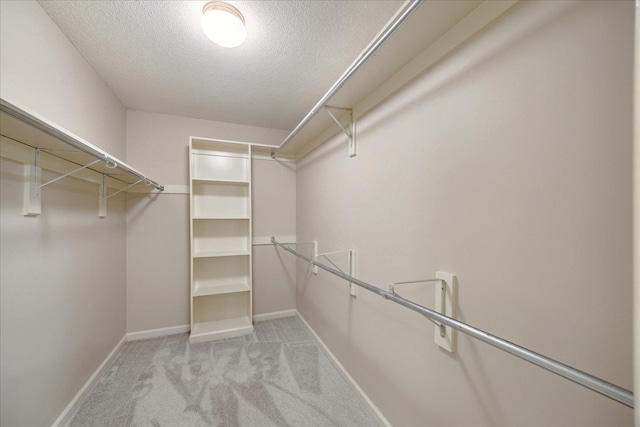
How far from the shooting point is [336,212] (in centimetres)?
196

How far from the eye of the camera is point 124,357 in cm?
211

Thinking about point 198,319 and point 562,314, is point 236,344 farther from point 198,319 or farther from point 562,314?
point 562,314

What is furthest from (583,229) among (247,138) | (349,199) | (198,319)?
(198,319)

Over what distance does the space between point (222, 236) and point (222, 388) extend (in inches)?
59.2

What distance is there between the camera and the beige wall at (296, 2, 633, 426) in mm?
598

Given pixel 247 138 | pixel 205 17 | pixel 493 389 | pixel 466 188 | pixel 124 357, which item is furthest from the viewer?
pixel 247 138

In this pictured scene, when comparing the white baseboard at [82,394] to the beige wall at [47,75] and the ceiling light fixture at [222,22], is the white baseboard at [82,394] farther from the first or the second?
the ceiling light fixture at [222,22]

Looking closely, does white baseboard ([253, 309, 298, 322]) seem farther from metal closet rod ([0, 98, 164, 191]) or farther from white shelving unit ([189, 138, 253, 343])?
metal closet rod ([0, 98, 164, 191])

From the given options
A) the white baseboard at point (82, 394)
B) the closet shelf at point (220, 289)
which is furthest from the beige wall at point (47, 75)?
the white baseboard at point (82, 394)

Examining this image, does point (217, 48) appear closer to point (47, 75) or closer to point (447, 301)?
point (47, 75)

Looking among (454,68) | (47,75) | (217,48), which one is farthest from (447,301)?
(47,75)

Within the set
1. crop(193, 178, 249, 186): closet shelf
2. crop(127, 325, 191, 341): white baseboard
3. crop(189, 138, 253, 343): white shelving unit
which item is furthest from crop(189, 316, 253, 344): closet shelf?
crop(193, 178, 249, 186): closet shelf

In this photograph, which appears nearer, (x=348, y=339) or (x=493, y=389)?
(x=493, y=389)

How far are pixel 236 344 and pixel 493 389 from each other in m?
2.21
